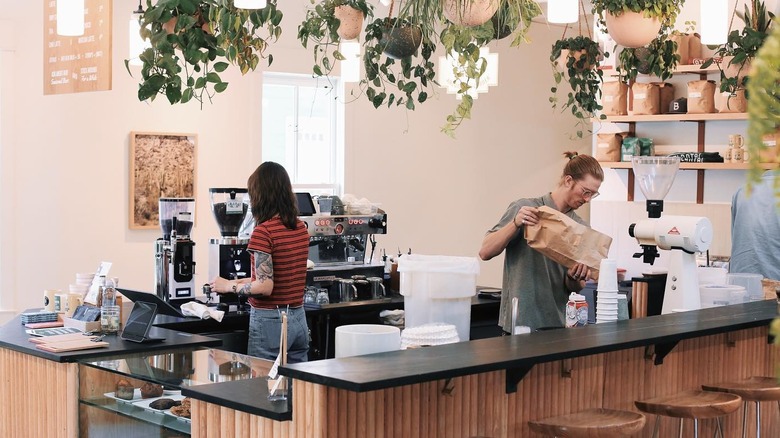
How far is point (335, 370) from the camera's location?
2.60 m

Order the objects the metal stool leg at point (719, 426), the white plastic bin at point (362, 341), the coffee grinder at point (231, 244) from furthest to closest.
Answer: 1. the coffee grinder at point (231, 244)
2. the metal stool leg at point (719, 426)
3. the white plastic bin at point (362, 341)

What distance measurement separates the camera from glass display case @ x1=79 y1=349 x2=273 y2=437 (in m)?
3.44

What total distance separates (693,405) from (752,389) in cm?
48

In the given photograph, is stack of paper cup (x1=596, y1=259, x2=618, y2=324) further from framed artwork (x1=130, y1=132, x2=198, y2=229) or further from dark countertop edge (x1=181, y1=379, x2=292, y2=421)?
framed artwork (x1=130, y1=132, x2=198, y2=229)

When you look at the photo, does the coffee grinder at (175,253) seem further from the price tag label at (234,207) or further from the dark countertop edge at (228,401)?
the dark countertop edge at (228,401)

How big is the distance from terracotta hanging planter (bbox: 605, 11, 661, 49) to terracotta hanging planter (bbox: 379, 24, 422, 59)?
0.82 metres

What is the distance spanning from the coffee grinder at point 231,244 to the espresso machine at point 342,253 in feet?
1.29

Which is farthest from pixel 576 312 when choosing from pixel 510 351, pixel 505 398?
pixel 510 351

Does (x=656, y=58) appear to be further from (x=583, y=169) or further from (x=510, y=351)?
(x=510, y=351)

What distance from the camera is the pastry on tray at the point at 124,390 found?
3670 millimetres

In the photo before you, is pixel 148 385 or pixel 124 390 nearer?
pixel 148 385

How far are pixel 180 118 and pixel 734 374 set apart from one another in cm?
508

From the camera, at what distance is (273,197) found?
4.57 meters

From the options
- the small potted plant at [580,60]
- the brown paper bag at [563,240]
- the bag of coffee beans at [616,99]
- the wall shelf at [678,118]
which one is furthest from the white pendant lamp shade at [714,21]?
the bag of coffee beans at [616,99]
